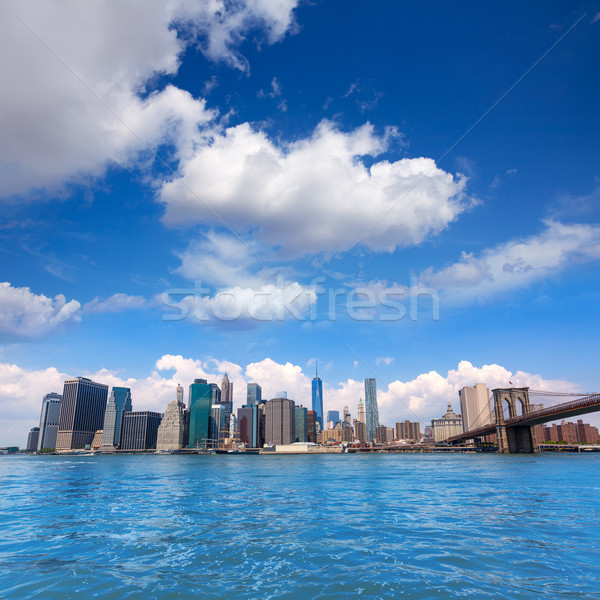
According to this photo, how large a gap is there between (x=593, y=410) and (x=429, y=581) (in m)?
105

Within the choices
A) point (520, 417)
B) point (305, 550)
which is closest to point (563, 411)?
point (520, 417)

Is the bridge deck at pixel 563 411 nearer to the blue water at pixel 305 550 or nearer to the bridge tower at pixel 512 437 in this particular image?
the bridge tower at pixel 512 437

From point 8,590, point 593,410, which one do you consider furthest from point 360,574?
point 593,410

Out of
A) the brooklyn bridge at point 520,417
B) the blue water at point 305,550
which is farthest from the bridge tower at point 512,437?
the blue water at point 305,550

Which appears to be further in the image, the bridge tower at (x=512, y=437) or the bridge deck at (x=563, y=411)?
the bridge tower at (x=512, y=437)

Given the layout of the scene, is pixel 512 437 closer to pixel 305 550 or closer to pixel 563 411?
pixel 563 411

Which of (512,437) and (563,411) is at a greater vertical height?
(563,411)

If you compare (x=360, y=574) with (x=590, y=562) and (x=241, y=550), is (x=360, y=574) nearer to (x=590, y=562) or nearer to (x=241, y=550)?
(x=241, y=550)

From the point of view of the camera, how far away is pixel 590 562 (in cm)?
1423

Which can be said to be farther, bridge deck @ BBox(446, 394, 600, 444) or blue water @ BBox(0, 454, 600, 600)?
bridge deck @ BBox(446, 394, 600, 444)

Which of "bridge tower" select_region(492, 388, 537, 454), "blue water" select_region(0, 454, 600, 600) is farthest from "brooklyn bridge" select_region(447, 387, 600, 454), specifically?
"blue water" select_region(0, 454, 600, 600)

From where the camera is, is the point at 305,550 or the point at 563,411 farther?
the point at 563,411

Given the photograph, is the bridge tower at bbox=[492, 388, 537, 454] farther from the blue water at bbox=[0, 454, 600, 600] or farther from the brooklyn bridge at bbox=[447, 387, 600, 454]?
the blue water at bbox=[0, 454, 600, 600]

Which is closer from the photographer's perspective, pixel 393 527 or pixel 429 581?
pixel 429 581
